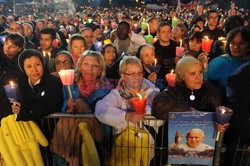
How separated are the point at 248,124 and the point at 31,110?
225 centimetres

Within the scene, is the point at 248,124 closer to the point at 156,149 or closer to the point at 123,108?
the point at 156,149

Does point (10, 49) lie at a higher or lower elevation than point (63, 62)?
higher

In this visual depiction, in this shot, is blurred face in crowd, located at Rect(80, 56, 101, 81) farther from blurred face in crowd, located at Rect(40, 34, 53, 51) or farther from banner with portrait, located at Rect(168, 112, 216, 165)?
blurred face in crowd, located at Rect(40, 34, 53, 51)

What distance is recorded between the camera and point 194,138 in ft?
9.00

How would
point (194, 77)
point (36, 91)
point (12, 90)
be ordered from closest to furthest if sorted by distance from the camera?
point (12, 90) < point (194, 77) < point (36, 91)

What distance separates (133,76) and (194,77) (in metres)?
0.75

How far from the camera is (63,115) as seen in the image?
298cm

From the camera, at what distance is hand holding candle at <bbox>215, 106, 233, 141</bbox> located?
2443 mm

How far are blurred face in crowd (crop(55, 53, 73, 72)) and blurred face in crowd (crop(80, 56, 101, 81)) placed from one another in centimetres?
90

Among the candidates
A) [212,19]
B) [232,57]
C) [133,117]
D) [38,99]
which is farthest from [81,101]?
[212,19]

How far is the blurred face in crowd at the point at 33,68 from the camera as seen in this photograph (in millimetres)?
3562

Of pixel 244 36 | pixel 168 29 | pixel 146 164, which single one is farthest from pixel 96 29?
pixel 146 164

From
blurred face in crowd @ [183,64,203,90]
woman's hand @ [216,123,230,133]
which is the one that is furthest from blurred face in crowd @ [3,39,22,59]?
woman's hand @ [216,123,230,133]

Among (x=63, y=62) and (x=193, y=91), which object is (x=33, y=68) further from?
(x=193, y=91)
